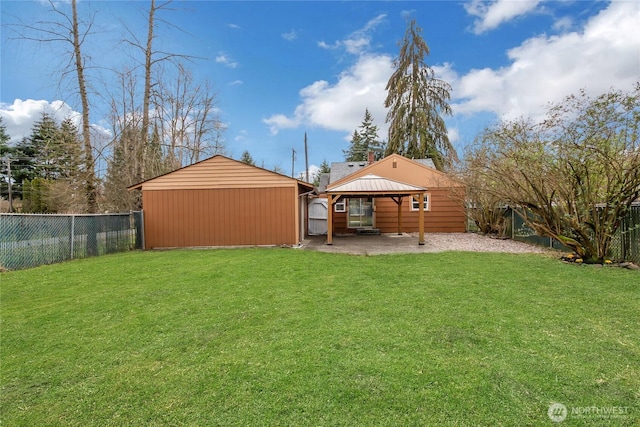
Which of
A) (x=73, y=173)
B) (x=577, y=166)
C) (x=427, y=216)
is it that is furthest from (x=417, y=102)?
(x=73, y=173)

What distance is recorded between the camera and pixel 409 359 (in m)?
2.72

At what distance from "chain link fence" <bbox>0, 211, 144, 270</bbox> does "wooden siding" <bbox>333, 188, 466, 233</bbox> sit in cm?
909

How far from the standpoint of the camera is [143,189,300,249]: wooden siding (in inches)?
424

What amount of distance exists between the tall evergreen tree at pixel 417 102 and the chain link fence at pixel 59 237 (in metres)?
19.9

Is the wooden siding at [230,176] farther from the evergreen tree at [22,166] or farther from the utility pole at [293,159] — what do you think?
the evergreen tree at [22,166]

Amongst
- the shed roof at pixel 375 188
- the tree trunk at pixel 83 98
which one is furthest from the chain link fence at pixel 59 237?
the shed roof at pixel 375 188

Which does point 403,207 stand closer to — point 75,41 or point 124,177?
point 124,177

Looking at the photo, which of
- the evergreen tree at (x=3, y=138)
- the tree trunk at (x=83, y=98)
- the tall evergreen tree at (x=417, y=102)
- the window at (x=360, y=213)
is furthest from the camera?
the evergreen tree at (x=3, y=138)

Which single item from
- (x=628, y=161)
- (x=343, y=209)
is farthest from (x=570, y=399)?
(x=343, y=209)

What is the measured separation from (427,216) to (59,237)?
14.1 meters

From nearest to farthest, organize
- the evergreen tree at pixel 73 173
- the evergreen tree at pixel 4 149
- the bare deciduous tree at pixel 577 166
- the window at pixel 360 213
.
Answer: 1. the bare deciduous tree at pixel 577 166
2. the evergreen tree at pixel 73 173
3. the window at pixel 360 213
4. the evergreen tree at pixel 4 149

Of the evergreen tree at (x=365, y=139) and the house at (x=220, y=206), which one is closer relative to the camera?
the house at (x=220, y=206)

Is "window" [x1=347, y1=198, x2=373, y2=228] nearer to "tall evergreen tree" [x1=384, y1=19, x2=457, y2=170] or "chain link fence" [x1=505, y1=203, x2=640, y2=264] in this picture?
"chain link fence" [x1=505, y1=203, x2=640, y2=264]

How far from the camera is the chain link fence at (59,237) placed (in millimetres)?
6812
